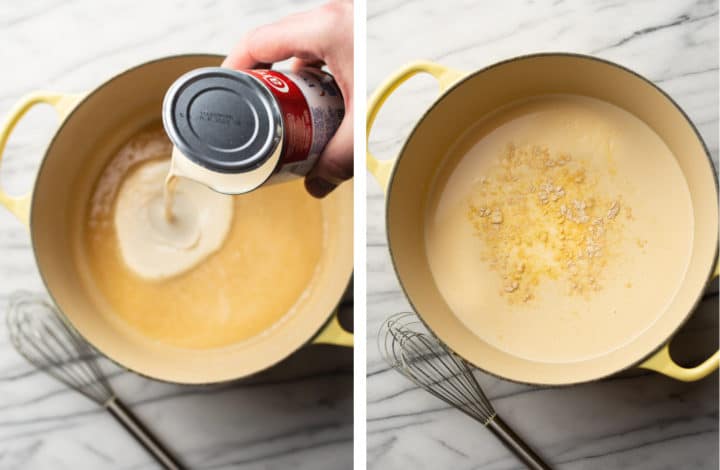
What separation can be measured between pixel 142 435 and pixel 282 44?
1.45 ft

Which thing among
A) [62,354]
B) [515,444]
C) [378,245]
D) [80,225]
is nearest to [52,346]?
[62,354]

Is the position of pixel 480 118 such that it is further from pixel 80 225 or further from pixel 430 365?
pixel 80 225

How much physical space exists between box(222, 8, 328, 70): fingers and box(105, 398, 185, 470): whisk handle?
1.28 feet

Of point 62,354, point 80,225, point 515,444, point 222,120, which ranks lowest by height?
point 515,444

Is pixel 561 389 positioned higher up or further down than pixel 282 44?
further down

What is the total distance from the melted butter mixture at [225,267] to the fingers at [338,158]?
0.12 m

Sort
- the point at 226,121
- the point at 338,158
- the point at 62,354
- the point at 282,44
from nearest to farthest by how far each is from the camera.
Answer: the point at 226,121 < the point at 338,158 < the point at 282,44 < the point at 62,354

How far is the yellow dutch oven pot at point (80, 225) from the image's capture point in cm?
65

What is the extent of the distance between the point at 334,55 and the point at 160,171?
0.27 meters

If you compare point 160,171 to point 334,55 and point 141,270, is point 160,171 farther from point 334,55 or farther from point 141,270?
point 334,55

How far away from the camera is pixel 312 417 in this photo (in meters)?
0.74

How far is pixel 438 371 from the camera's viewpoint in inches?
26.9

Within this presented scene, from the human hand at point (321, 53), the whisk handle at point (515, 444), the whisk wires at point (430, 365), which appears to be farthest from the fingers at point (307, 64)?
the whisk handle at point (515, 444)

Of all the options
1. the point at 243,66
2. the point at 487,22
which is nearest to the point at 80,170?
the point at 243,66
